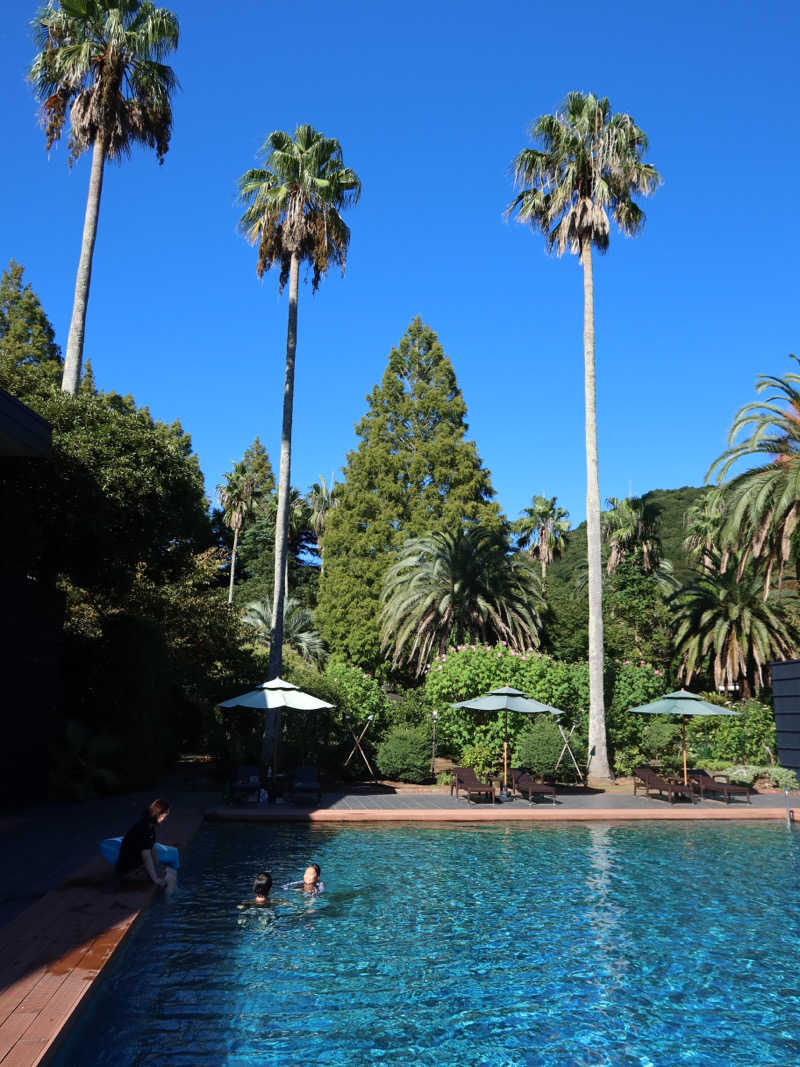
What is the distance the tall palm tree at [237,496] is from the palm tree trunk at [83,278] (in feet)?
118

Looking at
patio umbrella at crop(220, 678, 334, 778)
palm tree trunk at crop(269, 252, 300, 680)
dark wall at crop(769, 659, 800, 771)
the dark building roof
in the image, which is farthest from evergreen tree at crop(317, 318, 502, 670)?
dark wall at crop(769, 659, 800, 771)

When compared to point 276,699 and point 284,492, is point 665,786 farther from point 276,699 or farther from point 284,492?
point 284,492

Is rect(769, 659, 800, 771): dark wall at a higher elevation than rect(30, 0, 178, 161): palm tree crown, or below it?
below

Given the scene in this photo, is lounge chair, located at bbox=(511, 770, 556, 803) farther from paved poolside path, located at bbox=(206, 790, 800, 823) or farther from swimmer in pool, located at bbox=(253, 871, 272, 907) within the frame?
swimmer in pool, located at bbox=(253, 871, 272, 907)

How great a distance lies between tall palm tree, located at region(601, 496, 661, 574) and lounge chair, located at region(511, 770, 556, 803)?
23.6 metres

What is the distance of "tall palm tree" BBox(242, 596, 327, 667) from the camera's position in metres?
40.2

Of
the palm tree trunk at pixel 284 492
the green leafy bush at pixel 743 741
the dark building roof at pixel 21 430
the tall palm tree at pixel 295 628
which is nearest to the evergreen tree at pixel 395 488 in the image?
the tall palm tree at pixel 295 628

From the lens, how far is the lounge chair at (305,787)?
16.9m

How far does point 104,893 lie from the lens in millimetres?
8852

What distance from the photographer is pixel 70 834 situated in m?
12.6

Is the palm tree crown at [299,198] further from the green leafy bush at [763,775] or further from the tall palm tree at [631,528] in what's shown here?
the tall palm tree at [631,528]

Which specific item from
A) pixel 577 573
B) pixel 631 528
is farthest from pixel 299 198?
pixel 577 573

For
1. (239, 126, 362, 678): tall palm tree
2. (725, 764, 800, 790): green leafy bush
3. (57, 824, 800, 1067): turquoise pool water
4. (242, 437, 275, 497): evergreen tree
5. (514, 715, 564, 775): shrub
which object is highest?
(242, 437, 275, 497): evergreen tree

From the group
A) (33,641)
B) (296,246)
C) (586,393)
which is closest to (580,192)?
(586,393)
